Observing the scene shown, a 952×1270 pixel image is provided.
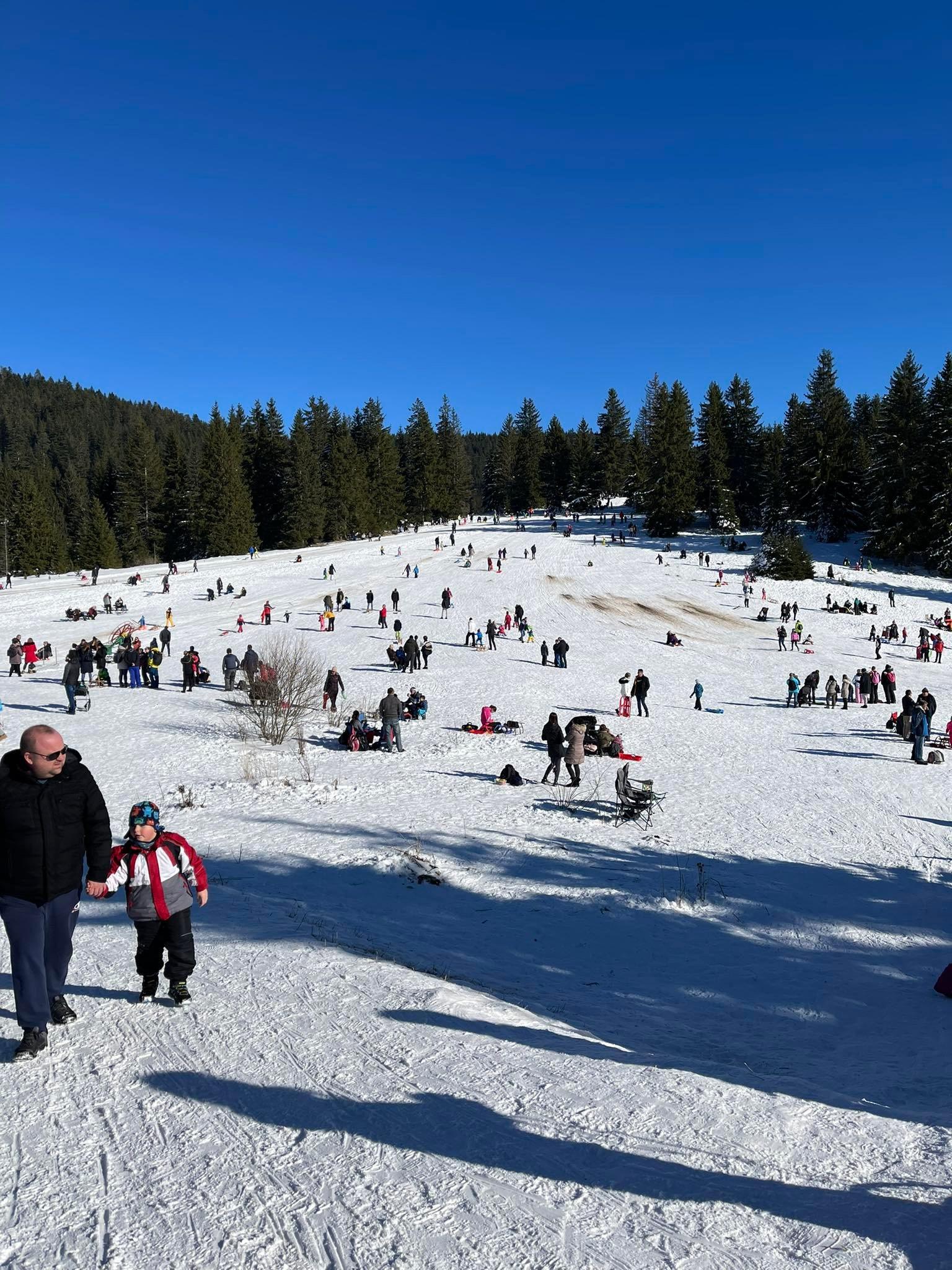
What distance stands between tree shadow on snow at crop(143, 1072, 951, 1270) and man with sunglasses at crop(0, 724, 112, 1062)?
2.70 ft

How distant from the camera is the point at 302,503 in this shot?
7450cm

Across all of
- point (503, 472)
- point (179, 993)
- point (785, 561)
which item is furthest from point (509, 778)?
point (503, 472)

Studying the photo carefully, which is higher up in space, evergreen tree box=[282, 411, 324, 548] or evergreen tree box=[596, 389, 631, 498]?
evergreen tree box=[596, 389, 631, 498]

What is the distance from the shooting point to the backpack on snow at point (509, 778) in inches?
644

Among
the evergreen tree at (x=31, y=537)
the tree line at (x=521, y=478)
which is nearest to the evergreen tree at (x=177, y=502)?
the tree line at (x=521, y=478)

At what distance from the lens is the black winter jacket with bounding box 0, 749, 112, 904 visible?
13.5 feet

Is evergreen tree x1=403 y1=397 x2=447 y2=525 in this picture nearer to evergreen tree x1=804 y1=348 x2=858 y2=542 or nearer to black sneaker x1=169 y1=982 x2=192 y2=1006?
evergreen tree x1=804 y1=348 x2=858 y2=542

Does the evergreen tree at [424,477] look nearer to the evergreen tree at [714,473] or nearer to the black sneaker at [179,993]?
the evergreen tree at [714,473]

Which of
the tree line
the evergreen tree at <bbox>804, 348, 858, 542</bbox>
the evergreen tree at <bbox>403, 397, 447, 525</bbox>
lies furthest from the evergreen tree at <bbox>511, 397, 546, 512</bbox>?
the evergreen tree at <bbox>804, 348, 858, 542</bbox>

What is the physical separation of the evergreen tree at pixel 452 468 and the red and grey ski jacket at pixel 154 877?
90467mm

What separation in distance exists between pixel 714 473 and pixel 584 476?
67.6ft

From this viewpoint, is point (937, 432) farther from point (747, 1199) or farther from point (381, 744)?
point (747, 1199)

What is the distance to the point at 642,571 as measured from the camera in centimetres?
5744

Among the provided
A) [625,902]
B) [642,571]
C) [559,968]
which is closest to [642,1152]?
[559,968]
